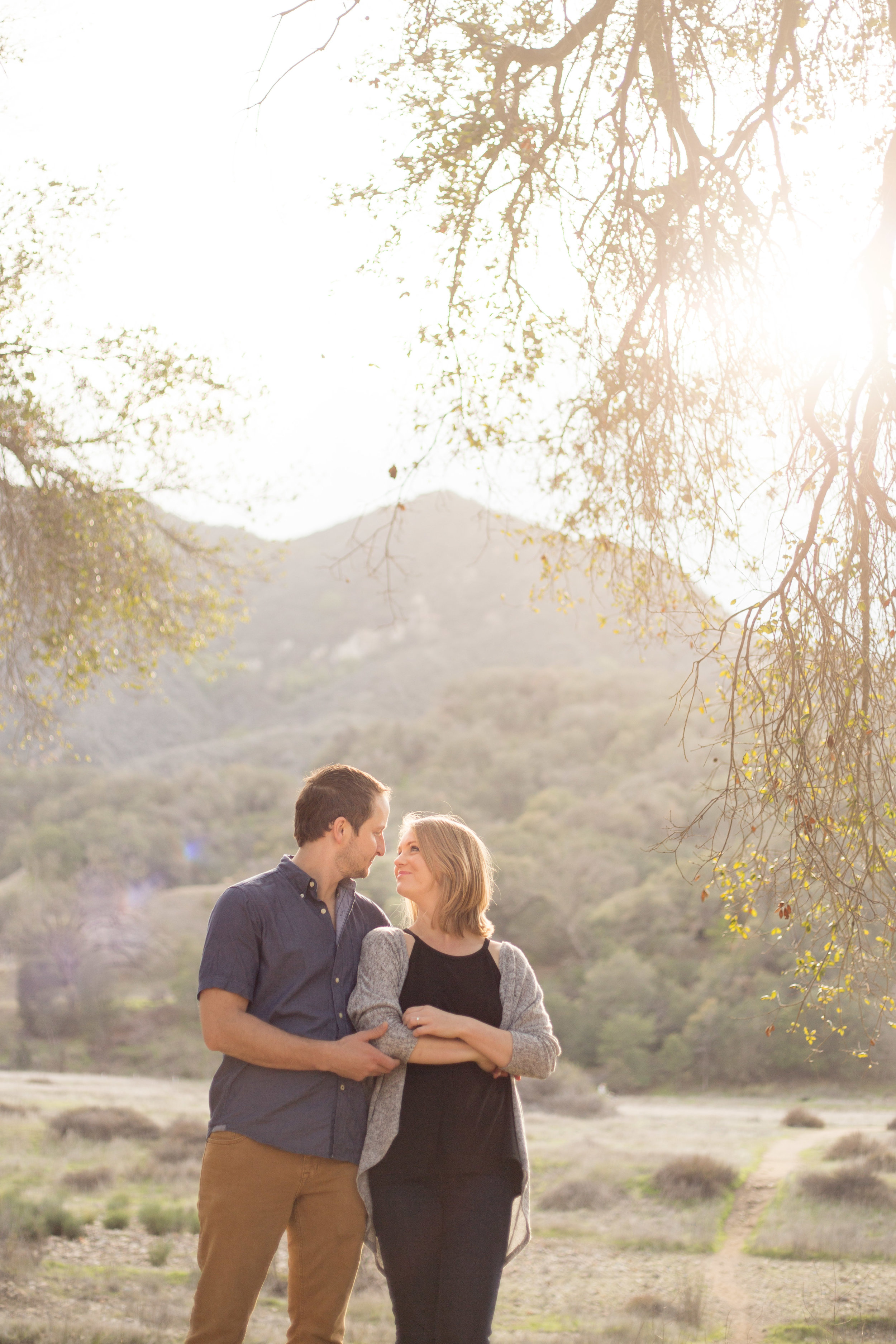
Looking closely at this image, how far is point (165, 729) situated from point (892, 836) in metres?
71.3

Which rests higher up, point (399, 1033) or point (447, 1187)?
point (399, 1033)

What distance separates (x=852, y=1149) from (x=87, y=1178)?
314 inches

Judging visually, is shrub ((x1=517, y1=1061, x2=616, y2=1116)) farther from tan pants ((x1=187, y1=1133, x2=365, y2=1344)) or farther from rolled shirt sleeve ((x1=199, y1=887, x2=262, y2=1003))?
rolled shirt sleeve ((x1=199, y1=887, x2=262, y2=1003))

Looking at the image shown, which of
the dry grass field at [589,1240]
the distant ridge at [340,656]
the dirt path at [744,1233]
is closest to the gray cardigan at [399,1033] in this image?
the dry grass field at [589,1240]

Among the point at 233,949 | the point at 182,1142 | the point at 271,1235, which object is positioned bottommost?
the point at 182,1142

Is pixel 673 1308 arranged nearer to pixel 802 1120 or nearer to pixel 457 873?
pixel 457 873

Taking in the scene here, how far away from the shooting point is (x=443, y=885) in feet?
9.14

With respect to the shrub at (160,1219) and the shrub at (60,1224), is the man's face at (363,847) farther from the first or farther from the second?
the shrub at (160,1219)

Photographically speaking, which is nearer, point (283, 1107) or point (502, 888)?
point (283, 1107)

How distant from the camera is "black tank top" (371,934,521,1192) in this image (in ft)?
8.56

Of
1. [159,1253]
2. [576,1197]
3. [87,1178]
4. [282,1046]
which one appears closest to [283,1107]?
[282,1046]

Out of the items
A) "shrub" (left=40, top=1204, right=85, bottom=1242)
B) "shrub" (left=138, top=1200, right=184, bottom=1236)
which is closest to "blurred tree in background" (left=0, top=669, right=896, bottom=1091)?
"shrub" (left=138, top=1200, right=184, bottom=1236)

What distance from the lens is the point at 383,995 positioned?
2670 millimetres

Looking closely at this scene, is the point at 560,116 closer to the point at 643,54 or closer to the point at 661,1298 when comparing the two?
the point at 643,54
